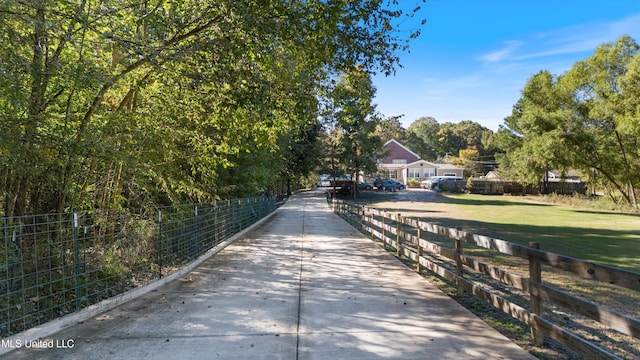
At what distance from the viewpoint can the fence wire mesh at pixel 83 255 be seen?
4.77m

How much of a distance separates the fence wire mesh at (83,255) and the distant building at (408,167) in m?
62.1

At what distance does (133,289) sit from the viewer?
20.4 feet

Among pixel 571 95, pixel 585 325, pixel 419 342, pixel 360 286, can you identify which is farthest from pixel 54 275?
pixel 571 95

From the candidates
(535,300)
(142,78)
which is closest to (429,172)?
(142,78)

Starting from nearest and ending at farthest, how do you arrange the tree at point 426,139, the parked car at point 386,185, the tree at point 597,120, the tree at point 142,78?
the tree at point 142,78
the tree at point 597,120
the parked car at point 386,185
the tree at point 426,139

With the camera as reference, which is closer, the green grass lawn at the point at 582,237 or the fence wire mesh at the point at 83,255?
the fence wire mesh at the point at 83,255

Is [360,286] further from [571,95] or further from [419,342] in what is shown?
[571,95]

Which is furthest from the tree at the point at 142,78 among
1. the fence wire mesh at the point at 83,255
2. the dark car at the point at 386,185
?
the dark car at the point at 386,185

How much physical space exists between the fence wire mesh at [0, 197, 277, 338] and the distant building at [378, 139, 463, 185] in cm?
6207

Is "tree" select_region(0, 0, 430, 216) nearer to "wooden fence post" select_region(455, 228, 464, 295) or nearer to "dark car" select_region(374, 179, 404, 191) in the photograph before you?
"wooden fence post" select_region(455, 228, 464, 295)

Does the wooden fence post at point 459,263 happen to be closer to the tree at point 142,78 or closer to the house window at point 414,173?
the tree at point 142,78

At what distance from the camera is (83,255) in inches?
215

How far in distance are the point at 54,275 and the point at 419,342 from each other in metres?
4.99

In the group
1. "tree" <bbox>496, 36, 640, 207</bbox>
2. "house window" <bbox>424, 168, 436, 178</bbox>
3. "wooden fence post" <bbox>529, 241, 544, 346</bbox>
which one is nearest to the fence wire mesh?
"wooden fence post" <bbox>529, 241, 544, 346</bbox>
